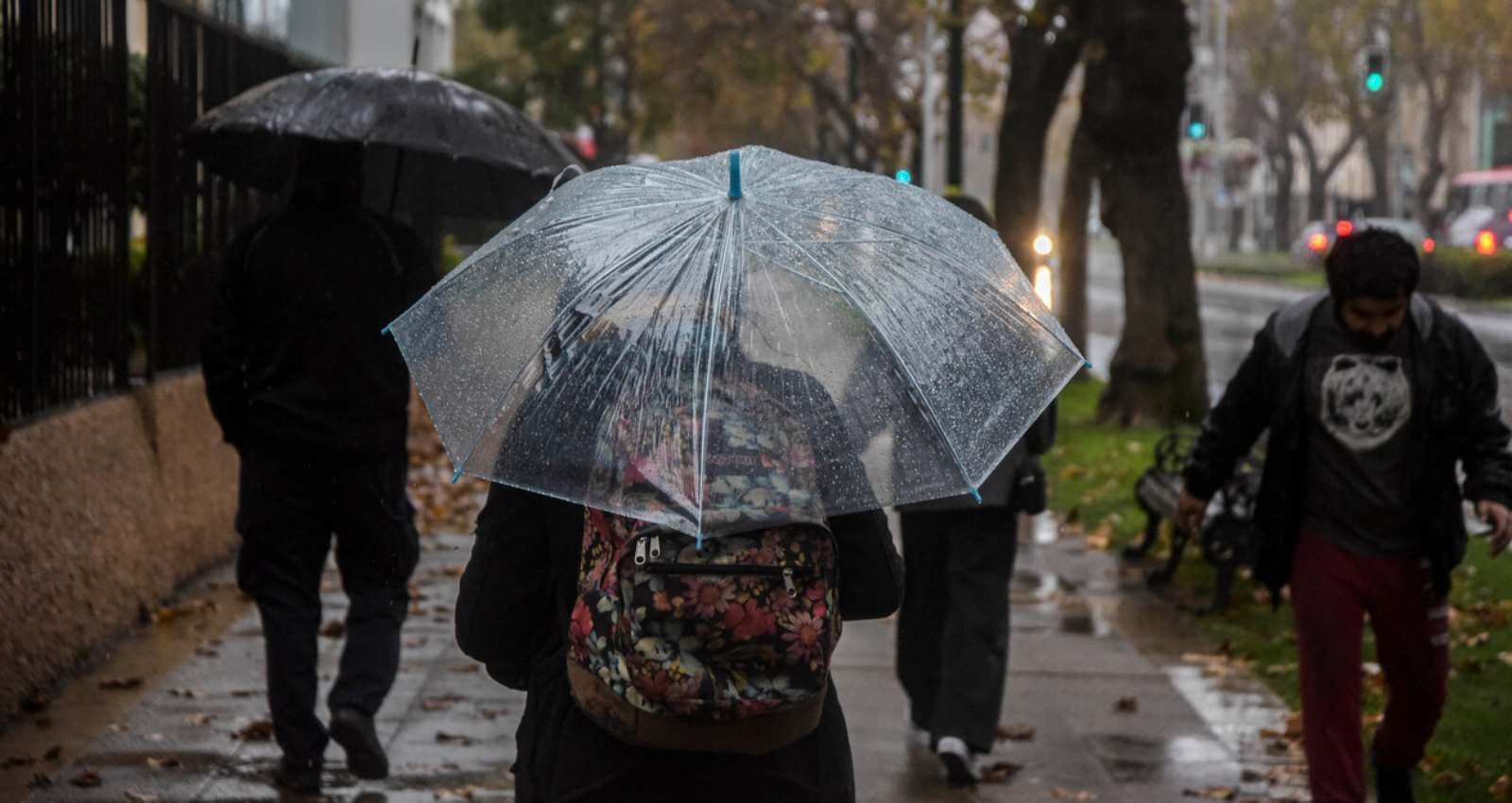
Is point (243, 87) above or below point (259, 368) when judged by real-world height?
above

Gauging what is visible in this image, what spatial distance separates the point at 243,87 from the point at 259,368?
5.52 metres

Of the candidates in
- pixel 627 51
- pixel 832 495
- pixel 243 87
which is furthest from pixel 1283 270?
pixel 832 495

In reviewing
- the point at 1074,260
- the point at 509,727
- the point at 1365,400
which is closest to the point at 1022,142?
the point at 1074,260

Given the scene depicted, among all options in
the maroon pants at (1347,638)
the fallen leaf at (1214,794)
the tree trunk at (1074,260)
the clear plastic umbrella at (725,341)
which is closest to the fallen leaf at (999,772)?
the fallen leaf at (1214,794)

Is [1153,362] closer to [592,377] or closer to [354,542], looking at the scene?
[354,542]

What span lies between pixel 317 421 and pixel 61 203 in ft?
8.59

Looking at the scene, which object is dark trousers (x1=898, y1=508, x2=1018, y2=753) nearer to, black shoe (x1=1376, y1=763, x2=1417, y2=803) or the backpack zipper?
black shoe (x1=1376, y1=763, x2=1417, y2=803)

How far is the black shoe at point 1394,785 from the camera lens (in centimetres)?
555

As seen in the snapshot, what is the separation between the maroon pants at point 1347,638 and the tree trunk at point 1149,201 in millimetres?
10053

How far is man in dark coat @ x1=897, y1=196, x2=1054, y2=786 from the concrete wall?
2.92 metres

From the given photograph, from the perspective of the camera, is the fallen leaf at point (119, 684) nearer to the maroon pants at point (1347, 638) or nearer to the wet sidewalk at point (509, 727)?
the wet sidewalk at point (509, 727)

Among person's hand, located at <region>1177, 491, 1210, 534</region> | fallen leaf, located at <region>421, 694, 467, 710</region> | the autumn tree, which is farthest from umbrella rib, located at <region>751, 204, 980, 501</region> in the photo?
the autumn tree

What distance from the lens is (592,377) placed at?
10.2 ft

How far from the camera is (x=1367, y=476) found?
5141 millimetres
